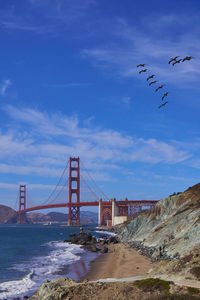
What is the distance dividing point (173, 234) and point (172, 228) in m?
2.47

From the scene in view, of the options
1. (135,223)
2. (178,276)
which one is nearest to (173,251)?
(178,276)

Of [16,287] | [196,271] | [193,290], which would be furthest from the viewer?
[16,287]

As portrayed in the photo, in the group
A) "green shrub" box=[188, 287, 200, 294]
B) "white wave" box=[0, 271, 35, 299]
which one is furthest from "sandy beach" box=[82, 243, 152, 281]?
"green shrub" box=[188, 287, 200, 294]

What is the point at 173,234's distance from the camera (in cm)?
4262

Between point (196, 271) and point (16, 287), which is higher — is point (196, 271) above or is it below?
above

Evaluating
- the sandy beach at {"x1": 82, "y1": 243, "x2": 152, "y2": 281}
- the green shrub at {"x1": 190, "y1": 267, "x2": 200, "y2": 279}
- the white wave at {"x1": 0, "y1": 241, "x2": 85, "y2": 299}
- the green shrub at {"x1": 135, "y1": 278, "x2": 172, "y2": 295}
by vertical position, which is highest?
the green shrub at {"x1": 190, "y1": 267, "x2": 200, "y2": 279}

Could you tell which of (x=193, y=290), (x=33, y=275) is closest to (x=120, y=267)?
(x=33, y=275)

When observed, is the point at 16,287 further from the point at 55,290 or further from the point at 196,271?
the point at 196,271

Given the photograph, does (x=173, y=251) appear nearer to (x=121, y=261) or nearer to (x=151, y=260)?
(x=151, y=260)

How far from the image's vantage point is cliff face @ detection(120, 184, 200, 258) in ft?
114

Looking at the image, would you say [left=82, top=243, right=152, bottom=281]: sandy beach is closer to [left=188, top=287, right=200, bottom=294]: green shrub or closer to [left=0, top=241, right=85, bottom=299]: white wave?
[left=0, top=241, right=85, bottom=299]: white wave

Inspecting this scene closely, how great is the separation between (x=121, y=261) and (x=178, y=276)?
64.3ft

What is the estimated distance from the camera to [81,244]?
68312 mm

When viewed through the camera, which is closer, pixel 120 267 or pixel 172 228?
pixel 120 267
